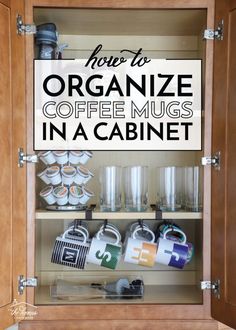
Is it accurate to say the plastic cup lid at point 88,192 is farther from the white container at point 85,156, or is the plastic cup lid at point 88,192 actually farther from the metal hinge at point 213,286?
the metal hinge at point 213,286

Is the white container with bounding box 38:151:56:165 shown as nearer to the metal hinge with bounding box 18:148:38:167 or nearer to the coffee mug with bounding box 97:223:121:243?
the metal hinge with bounding box 18:148:38:167

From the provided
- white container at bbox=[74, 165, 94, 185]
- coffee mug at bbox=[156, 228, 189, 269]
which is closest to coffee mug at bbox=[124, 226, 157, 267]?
coffee mug at bbox=[156, 228, 189, 269]

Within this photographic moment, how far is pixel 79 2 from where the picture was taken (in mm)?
1251

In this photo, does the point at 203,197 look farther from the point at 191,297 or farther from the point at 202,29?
the point at 202,29

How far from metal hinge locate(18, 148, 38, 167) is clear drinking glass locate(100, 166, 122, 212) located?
0.74ft

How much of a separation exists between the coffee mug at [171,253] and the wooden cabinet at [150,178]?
34mm

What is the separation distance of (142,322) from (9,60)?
89 cm

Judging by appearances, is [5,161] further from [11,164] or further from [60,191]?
[60,191]

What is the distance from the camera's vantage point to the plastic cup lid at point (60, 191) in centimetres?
132

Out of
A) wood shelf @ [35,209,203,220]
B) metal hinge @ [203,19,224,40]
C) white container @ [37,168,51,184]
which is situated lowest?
wood shelf @ [35,209,203,220]

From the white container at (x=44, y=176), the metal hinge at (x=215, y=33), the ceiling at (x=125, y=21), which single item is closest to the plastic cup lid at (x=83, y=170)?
the white container at (x=44, y=176)

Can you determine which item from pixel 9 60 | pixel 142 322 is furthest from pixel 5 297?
pixel 9 60

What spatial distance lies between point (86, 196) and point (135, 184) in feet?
0.55

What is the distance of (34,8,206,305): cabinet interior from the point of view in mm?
1291
